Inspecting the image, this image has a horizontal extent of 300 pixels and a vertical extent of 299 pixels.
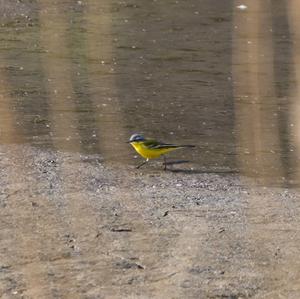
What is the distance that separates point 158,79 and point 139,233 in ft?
16.4

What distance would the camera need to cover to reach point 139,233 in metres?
7.44

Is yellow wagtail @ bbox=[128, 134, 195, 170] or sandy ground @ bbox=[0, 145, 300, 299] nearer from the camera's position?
sandy ground @ bbox=[0, 145, 300, 299]

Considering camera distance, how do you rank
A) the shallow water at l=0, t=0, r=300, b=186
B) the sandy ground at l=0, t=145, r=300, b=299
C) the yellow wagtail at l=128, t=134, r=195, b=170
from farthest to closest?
the shallow water at l=0, t=0, r=300, b=186, the yellow wagtail at l=128, t=134, r=195, b=170, the sandy ground at l=0, t=145, r=300, b=299

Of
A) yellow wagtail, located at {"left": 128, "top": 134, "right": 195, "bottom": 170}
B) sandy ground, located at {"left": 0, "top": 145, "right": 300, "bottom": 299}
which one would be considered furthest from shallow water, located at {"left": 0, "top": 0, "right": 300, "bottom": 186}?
sandy ground, located at {"left": 0, "top": 145, "right": 300, "bottom": 299}

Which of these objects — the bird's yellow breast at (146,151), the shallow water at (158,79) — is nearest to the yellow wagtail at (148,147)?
the bird's yellow breast at (146,151)

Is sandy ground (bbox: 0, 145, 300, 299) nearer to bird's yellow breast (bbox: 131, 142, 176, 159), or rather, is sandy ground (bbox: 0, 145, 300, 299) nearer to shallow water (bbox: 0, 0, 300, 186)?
bird's yellow breast (bbox: 131, 142, 176, 159)

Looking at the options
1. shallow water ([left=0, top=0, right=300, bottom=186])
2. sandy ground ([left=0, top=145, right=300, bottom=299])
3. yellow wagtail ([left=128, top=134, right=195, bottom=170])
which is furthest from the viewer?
shallow water ([left=0, top=0, right=300, bottom=186])

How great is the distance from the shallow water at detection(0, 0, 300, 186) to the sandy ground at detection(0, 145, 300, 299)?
58cm

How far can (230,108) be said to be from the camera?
11.3 meters

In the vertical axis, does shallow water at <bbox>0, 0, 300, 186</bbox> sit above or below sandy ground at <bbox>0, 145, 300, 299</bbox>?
below

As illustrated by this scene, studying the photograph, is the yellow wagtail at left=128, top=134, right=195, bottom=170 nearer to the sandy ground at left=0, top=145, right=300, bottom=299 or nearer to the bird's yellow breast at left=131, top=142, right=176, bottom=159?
the bird's yellow breast at left=131, top=142, right=176, bottom=159

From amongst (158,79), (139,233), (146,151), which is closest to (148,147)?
(146,151)

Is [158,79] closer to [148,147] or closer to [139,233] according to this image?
[148,147]

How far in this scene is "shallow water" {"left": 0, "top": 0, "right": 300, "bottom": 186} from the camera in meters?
9.84
